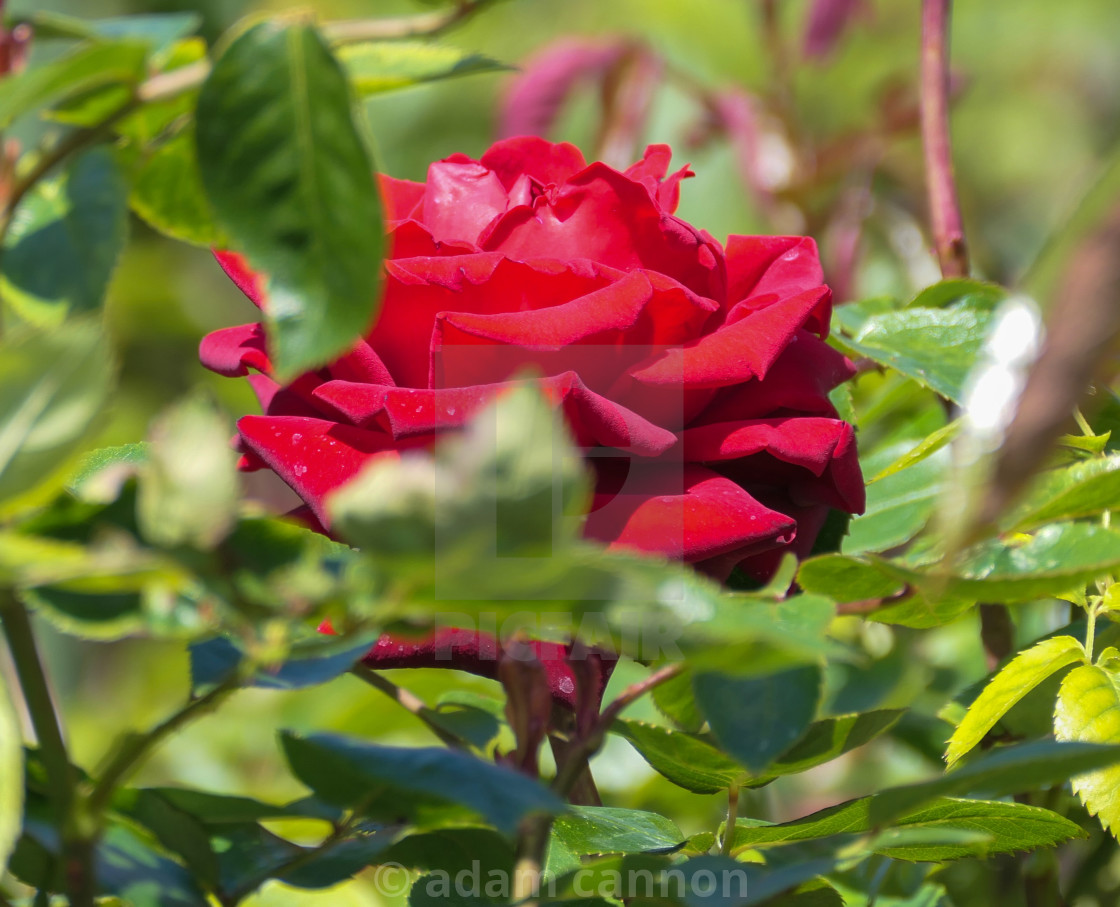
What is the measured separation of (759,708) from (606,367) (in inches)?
4.6

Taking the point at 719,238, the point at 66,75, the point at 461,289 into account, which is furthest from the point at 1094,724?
the point at 719,238

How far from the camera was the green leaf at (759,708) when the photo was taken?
25cm

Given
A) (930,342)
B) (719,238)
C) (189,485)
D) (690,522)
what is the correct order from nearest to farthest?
1. (189,485)
2. (690,522)
3. (930,342)
4. (719,238)

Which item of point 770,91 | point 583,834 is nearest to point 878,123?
point 770,91

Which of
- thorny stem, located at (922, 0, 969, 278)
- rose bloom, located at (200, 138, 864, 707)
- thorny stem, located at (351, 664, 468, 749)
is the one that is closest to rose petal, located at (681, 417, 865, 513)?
rose bloom, located at (200, 138, 864, 707)

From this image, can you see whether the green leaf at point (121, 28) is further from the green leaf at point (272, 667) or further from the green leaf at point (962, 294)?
the green leaf at point (962, 294)

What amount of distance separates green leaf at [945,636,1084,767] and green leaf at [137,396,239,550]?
25cm

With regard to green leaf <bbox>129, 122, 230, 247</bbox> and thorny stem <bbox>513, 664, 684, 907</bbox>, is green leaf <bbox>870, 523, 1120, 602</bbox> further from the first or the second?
green leaf <bbox>129, 122, 230, 247</bbox>

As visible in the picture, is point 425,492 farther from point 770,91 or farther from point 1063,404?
point 770,91

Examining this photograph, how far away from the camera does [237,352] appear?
1.10 ft

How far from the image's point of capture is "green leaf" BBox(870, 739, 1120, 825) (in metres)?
0.24

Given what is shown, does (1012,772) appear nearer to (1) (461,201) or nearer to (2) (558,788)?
(2) (558,788)

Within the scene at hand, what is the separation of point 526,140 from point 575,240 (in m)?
0.07

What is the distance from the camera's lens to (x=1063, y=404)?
175mm
